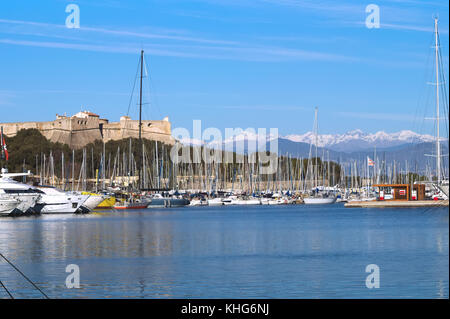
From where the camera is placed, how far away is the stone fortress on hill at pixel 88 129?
435ft

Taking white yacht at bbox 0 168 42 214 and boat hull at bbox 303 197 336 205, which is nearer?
white yacht at bbox 0 168 42 214

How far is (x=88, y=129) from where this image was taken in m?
138

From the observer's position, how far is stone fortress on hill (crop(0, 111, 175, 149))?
13262 centimetres

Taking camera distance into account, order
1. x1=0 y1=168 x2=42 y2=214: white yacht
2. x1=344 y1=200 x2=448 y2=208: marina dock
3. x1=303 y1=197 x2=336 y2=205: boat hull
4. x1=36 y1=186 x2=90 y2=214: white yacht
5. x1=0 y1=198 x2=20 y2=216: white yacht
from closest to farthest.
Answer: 1. x1=0 y1=168 x2=42 y2=214: white yacht
2. x1=0 y1=198 x2=20 y2=216: white yacht
3. x1=36 y1=186 x2=90 y2=214: white yacht
4. x1=344 y1=200 x2=448 y2=208: marina dock
5. x1=303 y1=197 x2=336 y2=205: boat hull

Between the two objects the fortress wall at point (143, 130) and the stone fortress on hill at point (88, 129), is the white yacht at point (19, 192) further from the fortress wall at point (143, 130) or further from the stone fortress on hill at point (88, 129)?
the fortress wall at point (143, 130)

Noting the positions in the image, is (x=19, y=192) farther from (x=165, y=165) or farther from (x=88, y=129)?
(x=88, y=129)

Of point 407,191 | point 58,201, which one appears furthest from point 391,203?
point 58,201

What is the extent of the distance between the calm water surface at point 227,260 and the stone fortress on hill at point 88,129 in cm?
9099

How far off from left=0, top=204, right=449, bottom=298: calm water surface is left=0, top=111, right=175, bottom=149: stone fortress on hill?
299ft

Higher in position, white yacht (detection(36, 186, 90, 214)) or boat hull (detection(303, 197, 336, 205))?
white yacht (detection(36, 186, 90, 214))

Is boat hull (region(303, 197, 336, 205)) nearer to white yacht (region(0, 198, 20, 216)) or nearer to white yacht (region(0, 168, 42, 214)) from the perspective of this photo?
white yacht (region(0, 168, 42, 214))

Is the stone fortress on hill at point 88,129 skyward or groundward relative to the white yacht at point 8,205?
skyward

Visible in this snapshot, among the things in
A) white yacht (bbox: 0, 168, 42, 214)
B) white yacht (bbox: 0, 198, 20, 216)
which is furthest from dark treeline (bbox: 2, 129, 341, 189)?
white yacht (bbox: 0, 198, 20, 216)

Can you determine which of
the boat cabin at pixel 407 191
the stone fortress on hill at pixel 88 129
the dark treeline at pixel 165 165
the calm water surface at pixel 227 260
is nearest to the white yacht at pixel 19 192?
the calm water surface at pixel 227 260
